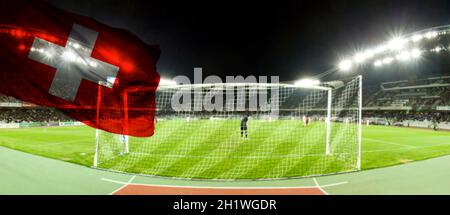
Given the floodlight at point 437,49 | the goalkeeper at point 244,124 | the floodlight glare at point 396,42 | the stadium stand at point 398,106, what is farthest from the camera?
the floodlight at point 437,49

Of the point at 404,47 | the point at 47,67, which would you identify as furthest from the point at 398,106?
the point at 47,67

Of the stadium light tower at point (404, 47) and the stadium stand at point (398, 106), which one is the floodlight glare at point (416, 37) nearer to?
the stadium light tower at point (404, 47)

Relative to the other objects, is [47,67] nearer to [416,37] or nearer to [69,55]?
[69,55]

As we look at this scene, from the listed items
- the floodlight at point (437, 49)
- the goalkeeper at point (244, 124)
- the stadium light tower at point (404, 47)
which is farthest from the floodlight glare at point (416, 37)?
the goalkeeper at point (244, 124)

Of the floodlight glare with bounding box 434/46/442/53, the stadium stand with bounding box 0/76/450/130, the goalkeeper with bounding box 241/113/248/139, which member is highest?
the floodlight glare with bounding box 434/46/442/53

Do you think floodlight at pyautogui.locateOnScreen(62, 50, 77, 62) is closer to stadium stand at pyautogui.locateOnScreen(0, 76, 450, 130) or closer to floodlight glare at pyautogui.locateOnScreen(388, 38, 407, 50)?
stadium stand at pyautogui.locateOnScreen(0, 76, 450, 130)

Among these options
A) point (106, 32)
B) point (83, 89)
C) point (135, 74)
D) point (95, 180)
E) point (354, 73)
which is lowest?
point (95, 180)

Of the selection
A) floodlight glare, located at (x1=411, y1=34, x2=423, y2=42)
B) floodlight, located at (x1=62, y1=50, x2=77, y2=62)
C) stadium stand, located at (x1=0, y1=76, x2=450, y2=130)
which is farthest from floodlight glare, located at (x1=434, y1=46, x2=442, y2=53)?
floodlight, located at (x1=62, y1=50, x2=77, y2=62)

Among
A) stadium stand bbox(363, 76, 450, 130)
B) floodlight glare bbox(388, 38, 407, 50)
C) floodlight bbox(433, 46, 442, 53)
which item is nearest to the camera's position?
floodlight glare bbox(388, 38, 407, 50)

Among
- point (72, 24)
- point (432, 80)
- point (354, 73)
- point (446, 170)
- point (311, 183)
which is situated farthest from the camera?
point (354, 73)

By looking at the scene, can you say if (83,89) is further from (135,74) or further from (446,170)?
(446,170)

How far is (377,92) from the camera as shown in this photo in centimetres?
5025

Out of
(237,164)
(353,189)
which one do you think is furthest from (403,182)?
(237,164)

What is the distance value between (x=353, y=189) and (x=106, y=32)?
44.1 ft
